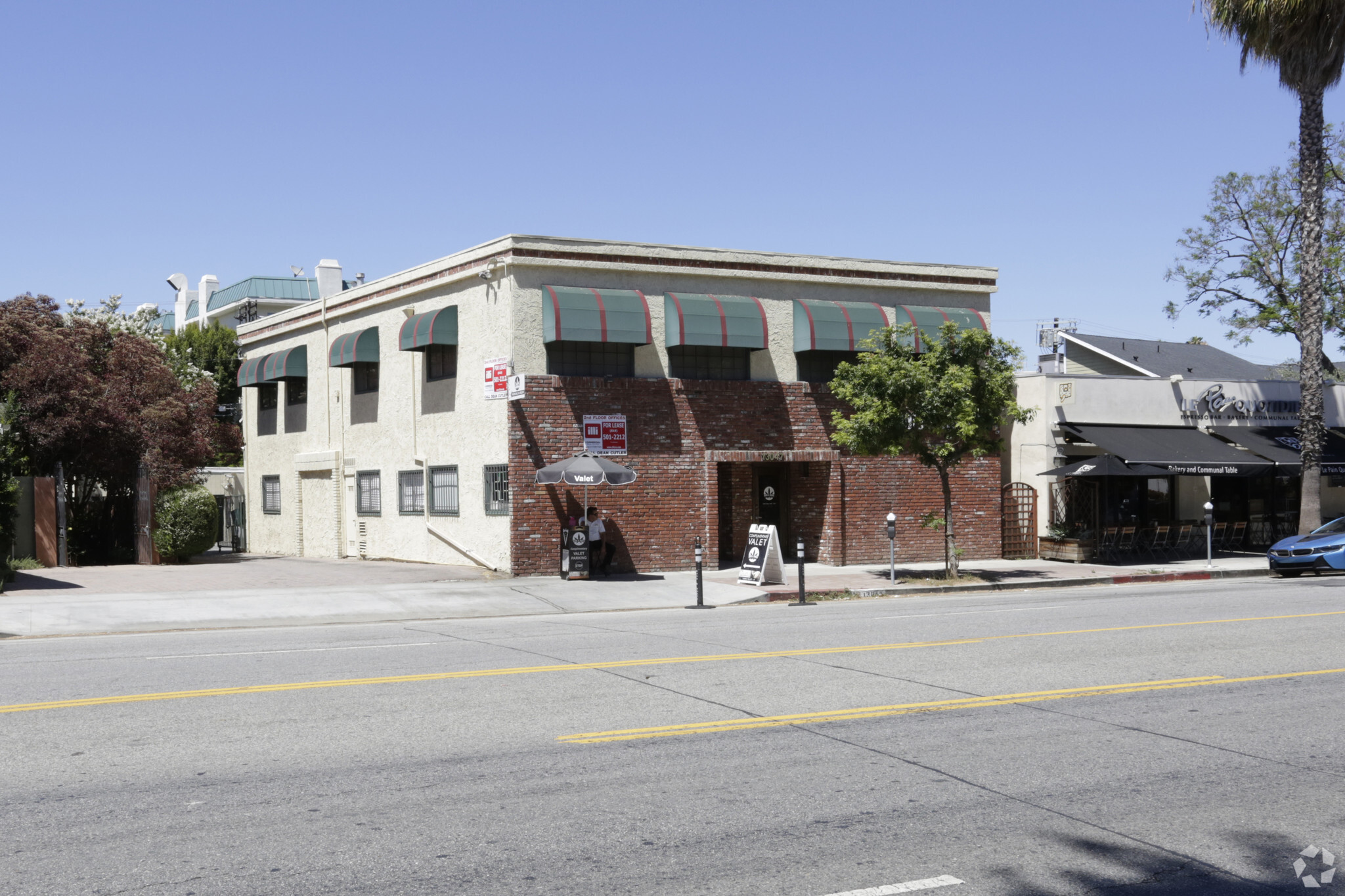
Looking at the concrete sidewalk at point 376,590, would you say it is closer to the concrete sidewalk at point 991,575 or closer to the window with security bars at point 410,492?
the concrete sidewalk at point 991,575

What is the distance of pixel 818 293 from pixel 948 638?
554 inches

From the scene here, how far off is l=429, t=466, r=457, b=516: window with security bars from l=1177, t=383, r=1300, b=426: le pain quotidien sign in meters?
18.4

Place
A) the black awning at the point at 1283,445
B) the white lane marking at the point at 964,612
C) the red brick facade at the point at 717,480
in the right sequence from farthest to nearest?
the black awning at the point at 1283,445, the red brick facade at the point at 717,480, the white lane marking at the point at 964,612

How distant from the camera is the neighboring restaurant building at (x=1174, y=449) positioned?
28766mm

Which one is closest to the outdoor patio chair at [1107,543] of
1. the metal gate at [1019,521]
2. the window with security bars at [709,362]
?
the metal gate at [1019,521]

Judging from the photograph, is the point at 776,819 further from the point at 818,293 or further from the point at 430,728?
the point at 818,293

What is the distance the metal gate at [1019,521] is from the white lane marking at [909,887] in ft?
79.8

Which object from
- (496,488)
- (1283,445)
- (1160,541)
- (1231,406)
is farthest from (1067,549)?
(496,488)

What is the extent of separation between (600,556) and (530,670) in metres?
12.5

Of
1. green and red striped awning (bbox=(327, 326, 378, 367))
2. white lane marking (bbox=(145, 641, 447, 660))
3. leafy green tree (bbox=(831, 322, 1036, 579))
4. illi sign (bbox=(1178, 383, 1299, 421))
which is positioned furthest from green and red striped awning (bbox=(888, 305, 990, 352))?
white lane marking (bbox=(145, 641, 447, 660))

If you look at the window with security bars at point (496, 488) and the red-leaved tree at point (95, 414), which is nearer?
the window with security bars at point (496, 488)

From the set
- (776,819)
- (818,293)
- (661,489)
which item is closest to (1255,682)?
(776,819)

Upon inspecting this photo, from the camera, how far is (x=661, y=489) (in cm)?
2511

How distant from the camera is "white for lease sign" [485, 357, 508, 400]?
23.5 meters
